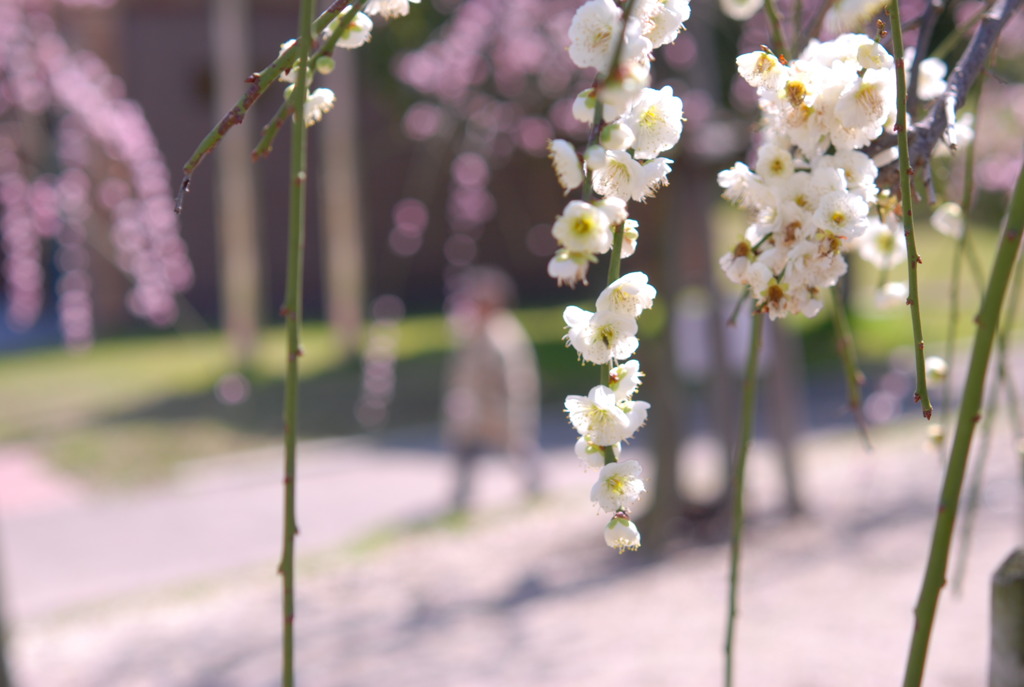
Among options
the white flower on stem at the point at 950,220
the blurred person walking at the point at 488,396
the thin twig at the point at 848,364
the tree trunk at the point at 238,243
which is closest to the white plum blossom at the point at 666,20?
the thin twig at the point at 848,364

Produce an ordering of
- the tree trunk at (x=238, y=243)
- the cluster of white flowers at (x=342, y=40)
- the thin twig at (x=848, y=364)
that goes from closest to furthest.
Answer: the cluster of white flowers at (x=342, y=40)
the thin twig at (x=848, y=364)
the tree trunk at (x=238, y=243)

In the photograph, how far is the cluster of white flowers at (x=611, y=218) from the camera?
85cm

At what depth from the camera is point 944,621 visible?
152 inches

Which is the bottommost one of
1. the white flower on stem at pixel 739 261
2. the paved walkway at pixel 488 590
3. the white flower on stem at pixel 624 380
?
the paved walkway at pixel 488 590

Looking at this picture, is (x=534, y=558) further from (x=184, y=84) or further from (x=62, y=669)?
(x=184, y=84)

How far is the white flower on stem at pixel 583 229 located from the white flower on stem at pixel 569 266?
0.01 m

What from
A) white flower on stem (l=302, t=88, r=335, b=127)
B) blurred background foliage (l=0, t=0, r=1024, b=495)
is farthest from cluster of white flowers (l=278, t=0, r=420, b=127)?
blurred background foliage (l=0, t=0, r=1024, b=495)

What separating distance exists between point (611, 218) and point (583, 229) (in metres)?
0.03

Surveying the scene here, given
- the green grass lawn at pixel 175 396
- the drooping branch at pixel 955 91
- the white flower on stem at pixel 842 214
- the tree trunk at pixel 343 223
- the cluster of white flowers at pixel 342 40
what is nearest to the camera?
the white flower on stem at pixel 842 214

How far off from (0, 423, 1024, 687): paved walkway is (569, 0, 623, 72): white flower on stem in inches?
118

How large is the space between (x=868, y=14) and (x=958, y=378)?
9298mm

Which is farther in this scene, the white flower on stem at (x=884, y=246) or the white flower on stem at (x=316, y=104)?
the white flower on stem at (x=884, y=246)

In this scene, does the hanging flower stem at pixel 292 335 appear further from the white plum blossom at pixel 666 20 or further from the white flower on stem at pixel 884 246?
the white flower on stem at pixel 884 246

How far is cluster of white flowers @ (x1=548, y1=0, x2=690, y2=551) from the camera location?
2.78ft
